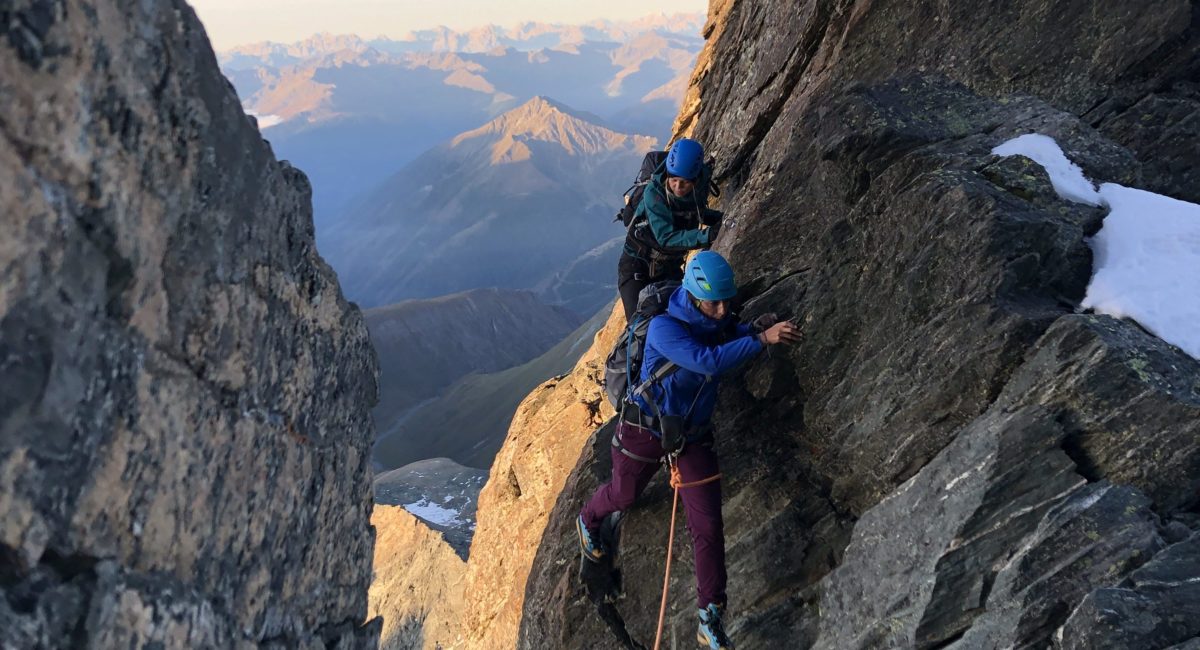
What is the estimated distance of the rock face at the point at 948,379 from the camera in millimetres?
7336

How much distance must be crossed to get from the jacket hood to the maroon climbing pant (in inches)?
72.2

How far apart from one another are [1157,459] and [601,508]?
7733 mm

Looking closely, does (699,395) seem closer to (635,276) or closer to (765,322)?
(765,322)

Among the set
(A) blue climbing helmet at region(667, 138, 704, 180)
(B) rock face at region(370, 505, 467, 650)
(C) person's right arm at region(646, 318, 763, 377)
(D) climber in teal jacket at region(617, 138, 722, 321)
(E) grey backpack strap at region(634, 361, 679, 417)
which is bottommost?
(B) rock face at region(370, 505, 467, 650)

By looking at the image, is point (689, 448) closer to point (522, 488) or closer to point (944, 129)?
point (944, 129)

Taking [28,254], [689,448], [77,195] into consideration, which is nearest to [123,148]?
[77,195]

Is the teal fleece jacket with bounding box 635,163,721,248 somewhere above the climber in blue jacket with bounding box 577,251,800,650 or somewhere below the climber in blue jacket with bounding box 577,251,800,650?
above

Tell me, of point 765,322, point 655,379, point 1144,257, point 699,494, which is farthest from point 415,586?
point 1144,257

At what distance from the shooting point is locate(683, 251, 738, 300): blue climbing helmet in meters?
9.53

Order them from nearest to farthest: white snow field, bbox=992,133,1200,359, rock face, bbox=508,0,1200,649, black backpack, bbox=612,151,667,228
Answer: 1. rock face, bbox=508,0,1200,649
2. white snow field, bbox=992,133,1200,359
3. black backpack, bbox=612,151,667,228

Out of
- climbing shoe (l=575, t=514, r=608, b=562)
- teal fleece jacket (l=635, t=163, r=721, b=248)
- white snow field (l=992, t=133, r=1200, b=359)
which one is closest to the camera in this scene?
white snow field (l=992, t=133, r=1200, b=359)

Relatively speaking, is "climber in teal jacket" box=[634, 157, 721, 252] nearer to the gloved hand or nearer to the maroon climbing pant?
the gloved hand

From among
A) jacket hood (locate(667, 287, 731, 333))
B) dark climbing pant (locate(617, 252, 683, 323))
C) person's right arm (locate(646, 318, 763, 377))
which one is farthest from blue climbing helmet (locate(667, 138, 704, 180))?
person's right arm (locate(646, 318, 763, 377))

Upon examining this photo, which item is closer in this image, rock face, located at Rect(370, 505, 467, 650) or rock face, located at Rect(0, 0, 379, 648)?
rock face, located at Rect(0, 0, 379, 648)
